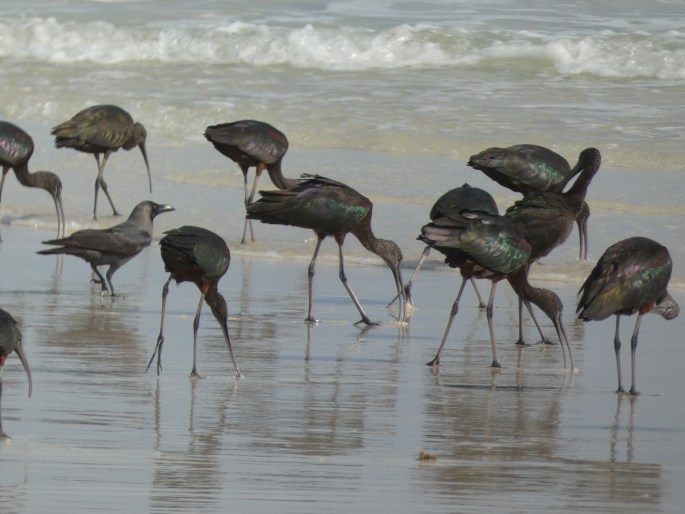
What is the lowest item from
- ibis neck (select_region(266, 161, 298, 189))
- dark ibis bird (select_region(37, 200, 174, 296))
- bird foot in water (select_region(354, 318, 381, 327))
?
bird foot in water (select_region(354, 318, 381, 327))

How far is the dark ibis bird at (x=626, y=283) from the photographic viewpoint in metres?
8.23

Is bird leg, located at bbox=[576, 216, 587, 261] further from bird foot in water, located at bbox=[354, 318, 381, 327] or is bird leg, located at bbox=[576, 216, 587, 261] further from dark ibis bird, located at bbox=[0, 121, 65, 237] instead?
dark ibis bird, located at bbox=[0, 121, 65, 237]

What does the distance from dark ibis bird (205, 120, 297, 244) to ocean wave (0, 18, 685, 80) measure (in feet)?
38.3

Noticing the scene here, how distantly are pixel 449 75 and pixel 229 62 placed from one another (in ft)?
14.1

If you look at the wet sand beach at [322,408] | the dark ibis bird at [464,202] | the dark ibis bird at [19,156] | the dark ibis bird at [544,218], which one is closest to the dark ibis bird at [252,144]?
the dark ibis bird at [19,156]

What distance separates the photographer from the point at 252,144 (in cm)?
1432

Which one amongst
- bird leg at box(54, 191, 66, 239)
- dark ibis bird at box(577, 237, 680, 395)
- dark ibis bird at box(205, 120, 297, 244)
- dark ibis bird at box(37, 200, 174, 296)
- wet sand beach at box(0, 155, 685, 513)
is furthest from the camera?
dark ibis bird at box(205, 120, 297, 244)

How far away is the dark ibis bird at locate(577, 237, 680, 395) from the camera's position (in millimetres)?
8234

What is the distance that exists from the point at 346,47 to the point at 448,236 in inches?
739

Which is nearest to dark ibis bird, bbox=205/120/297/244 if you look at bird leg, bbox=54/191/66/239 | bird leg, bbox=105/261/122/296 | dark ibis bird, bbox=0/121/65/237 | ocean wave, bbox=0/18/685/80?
bird leg, bbox=54/191/66/239

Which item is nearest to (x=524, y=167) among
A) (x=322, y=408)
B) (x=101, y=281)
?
(x=101, y=281)

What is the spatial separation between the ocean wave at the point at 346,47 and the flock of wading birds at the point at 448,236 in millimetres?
11736

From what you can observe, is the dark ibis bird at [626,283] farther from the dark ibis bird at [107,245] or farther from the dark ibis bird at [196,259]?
the dark ibis bird at [107,245]

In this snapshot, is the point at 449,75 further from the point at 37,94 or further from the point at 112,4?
the point at 112,4
